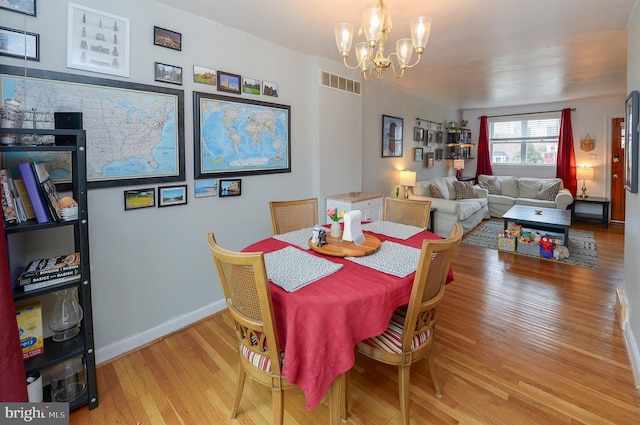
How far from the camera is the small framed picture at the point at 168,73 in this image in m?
2.18

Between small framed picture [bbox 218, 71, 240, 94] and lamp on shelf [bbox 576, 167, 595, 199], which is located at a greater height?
small framed picture [bbox 218, 71, 240, 94]

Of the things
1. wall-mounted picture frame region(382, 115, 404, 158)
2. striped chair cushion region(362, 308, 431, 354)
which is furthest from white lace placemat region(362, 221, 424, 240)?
wall-mounted picture frame region(382, 115, 404, 158)

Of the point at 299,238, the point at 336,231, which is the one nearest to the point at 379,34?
the point at 336,231

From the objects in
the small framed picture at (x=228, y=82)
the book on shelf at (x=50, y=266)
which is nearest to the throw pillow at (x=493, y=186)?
the small framed picture at (x=228, y=82)

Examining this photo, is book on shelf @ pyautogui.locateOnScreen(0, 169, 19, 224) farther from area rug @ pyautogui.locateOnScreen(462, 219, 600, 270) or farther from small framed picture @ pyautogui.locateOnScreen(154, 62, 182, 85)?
area rug @ pyautogui.locateOnScreen(462, 219, 600, 270)

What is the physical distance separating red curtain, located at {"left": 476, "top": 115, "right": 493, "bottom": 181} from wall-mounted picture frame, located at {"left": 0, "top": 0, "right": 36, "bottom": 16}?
25.4 ft

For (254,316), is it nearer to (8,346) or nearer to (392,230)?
(8,346)

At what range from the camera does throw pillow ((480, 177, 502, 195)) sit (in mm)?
6734

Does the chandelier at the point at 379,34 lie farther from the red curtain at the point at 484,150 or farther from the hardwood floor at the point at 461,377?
the red curtain at the point at 484,150

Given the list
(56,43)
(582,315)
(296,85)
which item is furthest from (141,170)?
(582,315)

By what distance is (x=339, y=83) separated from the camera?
3518mm

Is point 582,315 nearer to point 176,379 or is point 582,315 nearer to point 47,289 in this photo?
point 176,379

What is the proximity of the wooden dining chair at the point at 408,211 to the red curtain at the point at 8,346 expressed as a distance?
7.99 ft

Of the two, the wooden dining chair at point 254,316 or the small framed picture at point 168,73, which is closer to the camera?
the wooden dining chair at point 254,316
